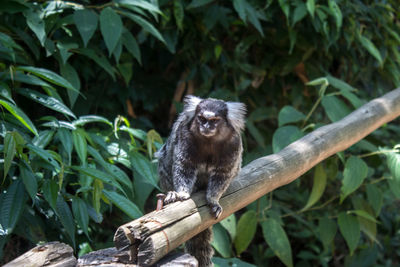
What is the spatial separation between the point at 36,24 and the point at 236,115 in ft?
4.84

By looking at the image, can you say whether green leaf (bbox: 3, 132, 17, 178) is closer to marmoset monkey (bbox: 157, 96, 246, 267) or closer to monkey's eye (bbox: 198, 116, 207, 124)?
marmoset monkey (bbox: 157, 96, 246, 267)

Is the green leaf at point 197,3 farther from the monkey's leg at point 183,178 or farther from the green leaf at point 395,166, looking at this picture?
the green leaf at point 395,166

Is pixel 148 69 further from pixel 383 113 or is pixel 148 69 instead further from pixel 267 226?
pixel 383 113

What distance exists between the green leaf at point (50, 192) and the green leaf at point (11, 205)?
12 centimetres

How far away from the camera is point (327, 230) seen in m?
4.10

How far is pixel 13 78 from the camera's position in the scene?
281cm

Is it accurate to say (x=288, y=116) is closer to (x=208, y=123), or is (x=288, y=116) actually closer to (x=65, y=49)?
(x=208, y=123)

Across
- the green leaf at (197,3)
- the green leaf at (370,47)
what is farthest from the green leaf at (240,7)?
A: the green leaf at (370,47)

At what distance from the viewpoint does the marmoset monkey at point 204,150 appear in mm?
2725

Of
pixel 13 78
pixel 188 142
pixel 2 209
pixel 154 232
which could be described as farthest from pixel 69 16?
pixel 154 232

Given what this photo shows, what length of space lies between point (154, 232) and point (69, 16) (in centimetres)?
209

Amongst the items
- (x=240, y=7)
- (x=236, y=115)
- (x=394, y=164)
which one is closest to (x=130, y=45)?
(x=240, y=7)

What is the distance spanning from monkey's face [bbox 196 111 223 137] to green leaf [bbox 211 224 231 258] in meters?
0.95

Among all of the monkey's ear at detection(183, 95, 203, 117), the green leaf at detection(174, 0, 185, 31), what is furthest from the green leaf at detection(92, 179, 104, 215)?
the green leaf at detection(174, 0, 185, 31)
